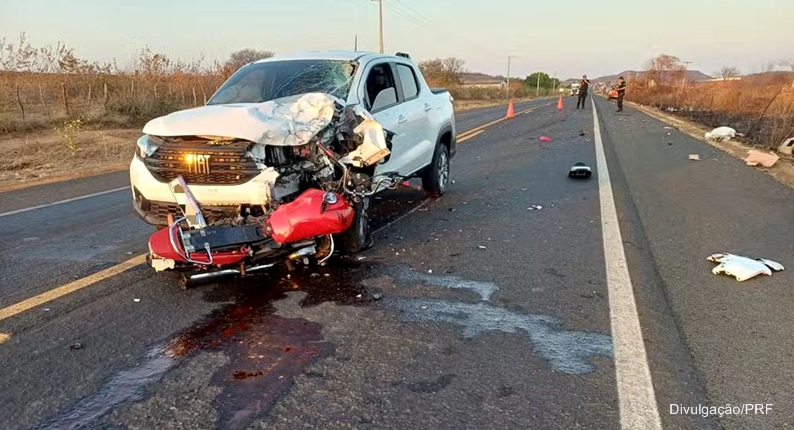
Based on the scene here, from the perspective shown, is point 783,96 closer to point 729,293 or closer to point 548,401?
point 729,293

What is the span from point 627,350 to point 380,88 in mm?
4025

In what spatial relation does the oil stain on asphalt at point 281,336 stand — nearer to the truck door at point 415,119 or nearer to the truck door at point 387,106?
the truck door at point 387,106

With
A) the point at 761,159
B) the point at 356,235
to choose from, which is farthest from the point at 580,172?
the point at 356,235

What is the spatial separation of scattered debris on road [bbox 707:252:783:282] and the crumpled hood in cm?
360

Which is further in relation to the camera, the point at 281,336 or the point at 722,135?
the point at 722,135

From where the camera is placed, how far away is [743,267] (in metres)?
4.86

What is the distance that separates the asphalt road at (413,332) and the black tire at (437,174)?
4.63ft

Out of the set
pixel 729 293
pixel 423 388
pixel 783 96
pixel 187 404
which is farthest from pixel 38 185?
pixel 783 96

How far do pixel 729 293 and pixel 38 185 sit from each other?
1015 centimetres

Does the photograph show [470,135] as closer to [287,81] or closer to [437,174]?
[437,174]

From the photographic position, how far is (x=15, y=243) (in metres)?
5.87

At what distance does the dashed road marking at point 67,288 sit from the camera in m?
4.05

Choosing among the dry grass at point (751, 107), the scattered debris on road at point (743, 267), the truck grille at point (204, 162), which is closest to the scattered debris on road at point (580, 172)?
the scattered debris on road at point (743, 267)

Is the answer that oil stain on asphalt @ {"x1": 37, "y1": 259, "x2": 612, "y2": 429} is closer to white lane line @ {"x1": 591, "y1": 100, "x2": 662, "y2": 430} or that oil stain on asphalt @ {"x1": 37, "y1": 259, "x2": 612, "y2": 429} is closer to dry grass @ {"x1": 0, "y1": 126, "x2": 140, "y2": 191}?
white lane line @ {"x1": 591, "y1": 100, "x2": 662, "y2": 430}
